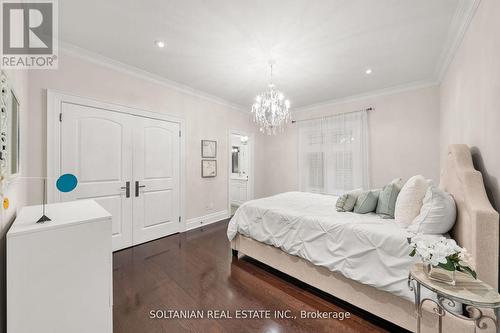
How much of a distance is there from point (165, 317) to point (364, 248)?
6.01 feet

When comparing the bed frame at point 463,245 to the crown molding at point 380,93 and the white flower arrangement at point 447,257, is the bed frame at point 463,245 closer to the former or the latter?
the white flower arrangement at point 447,257

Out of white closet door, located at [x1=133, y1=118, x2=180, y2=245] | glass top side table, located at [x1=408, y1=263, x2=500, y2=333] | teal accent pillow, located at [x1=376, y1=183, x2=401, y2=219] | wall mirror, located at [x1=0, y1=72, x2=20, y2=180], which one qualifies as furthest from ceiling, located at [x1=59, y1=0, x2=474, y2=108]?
glass top side table, located at [x1=408, y1=263, x2=500, y2=333]

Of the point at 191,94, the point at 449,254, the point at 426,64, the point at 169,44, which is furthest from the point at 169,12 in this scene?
the point at 426,64

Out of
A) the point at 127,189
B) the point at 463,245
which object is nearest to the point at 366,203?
the point at 463,245

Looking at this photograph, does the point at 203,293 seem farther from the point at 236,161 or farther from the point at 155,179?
the point at 236,161

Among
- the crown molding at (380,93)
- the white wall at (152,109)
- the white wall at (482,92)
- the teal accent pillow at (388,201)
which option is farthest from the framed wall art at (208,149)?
the white wall at (482,92)

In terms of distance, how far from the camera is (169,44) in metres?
2.37

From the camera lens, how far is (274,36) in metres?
2.17

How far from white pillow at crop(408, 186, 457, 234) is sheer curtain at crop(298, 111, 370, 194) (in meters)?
2.45

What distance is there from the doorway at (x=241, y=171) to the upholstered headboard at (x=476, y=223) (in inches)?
156

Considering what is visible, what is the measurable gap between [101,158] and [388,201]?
365 cm

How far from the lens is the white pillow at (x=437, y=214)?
151cm

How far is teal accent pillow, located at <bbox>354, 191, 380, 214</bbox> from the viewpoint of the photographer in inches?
87.6

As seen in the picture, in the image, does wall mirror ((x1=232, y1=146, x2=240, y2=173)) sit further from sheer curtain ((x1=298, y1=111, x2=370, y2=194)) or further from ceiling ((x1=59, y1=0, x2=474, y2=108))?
ceiling ((x1=59, y1=0, x2=474, y2=108))
